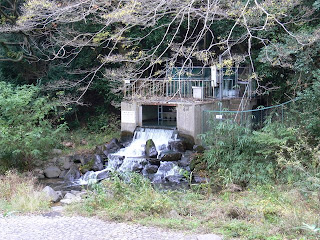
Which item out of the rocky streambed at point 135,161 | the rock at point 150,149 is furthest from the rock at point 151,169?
the rock at point 150,149

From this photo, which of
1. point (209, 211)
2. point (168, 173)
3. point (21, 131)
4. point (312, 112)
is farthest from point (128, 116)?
point (209, 211)

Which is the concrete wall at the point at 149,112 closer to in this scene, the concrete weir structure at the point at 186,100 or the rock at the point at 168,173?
the concrete weir structure at the point at 186,100

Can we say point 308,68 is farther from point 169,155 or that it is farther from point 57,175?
point 57,175

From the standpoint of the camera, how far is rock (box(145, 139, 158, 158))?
13.0 meters

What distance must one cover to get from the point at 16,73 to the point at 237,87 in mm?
10366

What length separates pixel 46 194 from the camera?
875cm

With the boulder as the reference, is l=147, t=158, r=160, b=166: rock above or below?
below

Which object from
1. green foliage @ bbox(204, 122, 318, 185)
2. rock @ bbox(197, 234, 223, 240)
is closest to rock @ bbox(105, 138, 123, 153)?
green foliage @ bbox(204, 122, 318, 185)

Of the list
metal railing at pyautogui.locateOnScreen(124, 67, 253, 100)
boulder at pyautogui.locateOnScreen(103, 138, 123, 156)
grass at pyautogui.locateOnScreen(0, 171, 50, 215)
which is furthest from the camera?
metal railing at pyautogui.locateOnScreen(124, 67, 253, 100)

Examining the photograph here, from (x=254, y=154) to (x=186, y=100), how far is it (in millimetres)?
4074

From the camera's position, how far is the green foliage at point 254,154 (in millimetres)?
9609

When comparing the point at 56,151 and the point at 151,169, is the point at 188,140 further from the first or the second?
the point at 56,151

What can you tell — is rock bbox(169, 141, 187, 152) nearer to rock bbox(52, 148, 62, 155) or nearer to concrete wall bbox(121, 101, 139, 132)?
concrete wall bbox(121, 101, 139, 132)

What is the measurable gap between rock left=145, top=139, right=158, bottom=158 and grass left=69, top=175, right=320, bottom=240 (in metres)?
4.39
